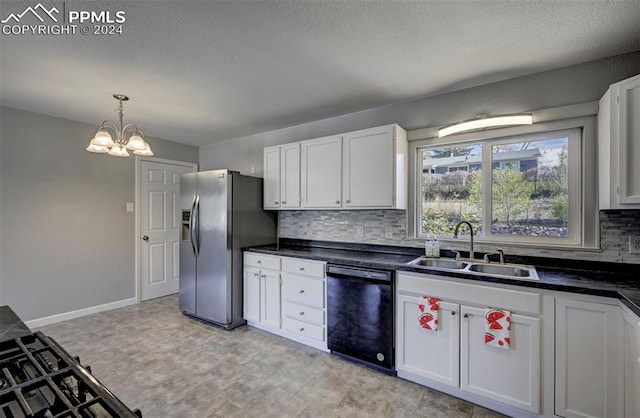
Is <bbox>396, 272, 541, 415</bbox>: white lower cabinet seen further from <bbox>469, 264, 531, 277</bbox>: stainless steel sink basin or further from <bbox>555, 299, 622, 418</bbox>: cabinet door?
<bbox>469, 264, 531, 277</bbox>: stainless steel sink basin

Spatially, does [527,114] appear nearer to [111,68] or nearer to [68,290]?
[111,68]

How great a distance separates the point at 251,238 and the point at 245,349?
120 cm

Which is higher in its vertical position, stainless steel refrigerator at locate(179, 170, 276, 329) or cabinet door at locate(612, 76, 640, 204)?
cabinet door at locate(612, 76, 640, 204)

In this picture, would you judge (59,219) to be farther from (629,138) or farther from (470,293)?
(629,138)

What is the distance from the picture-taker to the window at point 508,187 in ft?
7.34

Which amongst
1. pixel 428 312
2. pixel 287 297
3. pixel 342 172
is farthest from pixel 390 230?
pixel 287 297

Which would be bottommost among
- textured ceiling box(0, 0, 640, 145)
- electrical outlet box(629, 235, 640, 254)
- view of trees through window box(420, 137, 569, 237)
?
electrical outlet box(629, 235, 640, 254)

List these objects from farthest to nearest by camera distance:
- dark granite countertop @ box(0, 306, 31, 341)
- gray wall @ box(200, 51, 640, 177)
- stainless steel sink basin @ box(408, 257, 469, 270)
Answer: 1. stainless steel sink basin @ box(408, 257, 469, 270)
2. gray wall @ box(200, 51, 640, 177)
3. dark granite countertop @ box(0, 306, 31, 341)

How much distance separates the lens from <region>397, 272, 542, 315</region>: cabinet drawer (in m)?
1.83

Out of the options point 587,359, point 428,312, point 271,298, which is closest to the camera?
point 587,359

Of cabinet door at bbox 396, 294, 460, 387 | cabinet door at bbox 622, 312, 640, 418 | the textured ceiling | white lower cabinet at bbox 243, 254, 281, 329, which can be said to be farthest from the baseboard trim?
cabinet door at bbox 622, 312, 640, 418

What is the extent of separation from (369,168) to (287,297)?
4.94ft

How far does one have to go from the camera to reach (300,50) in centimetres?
199

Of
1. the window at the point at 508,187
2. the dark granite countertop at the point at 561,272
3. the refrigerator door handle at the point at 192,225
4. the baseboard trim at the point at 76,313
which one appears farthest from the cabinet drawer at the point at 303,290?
the baseboard trim at the point at 76,313
